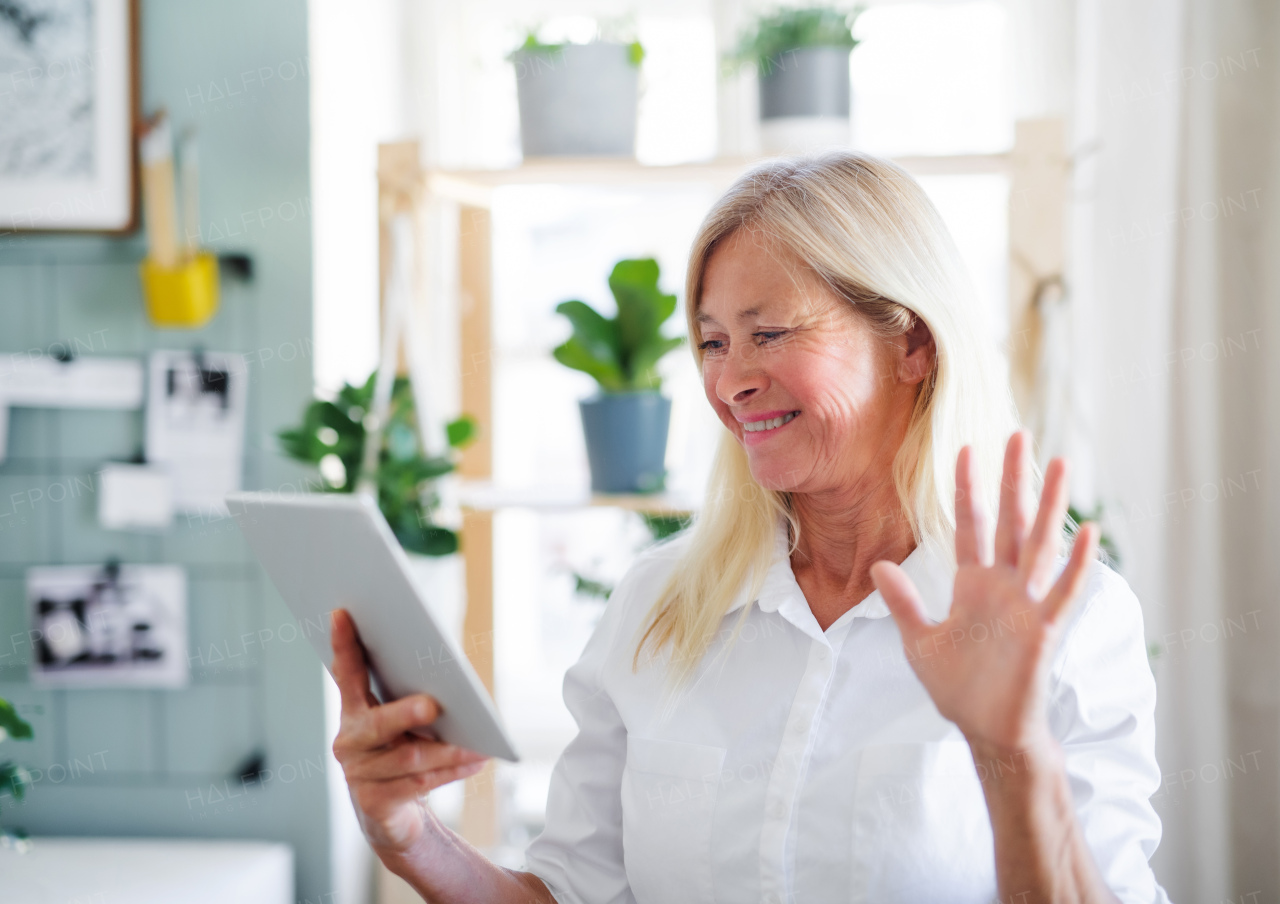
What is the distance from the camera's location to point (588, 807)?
3.73 ft

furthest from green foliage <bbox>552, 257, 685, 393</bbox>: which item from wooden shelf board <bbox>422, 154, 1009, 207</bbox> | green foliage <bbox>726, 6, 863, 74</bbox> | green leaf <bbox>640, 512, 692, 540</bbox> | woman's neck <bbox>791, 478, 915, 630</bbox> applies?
woman's neck <bbox>791, 478, 915, 630</bbox>

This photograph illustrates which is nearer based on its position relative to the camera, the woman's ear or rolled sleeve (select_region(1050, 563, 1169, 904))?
rolled sleeve (select_region(1050, 563, 1169, 904))

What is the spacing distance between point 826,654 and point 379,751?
1.50 feet

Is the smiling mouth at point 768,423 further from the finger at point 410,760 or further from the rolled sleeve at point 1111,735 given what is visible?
the finger at point 410,760

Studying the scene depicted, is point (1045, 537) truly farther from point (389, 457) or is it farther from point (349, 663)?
point (389, 457)

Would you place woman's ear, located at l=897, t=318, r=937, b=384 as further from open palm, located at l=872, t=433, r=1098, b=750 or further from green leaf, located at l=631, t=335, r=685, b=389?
green leaf, located at l=631, t=335, r=685, b=389

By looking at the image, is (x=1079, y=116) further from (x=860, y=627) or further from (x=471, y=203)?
(x=860, y=627)

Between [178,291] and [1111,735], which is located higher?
[178,291]

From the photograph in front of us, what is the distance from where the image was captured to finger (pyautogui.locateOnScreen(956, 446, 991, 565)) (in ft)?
2.60

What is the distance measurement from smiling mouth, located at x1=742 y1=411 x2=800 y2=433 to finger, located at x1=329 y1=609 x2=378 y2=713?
18.3 inches

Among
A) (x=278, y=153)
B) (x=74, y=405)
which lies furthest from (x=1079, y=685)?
(x=74, y=405)

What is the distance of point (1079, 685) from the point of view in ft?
3.00

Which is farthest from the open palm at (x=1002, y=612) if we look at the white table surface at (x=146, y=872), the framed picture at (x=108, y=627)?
the framed picture at (x=108, y=627)

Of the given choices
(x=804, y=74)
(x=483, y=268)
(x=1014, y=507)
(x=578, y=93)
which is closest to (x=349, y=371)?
(x=483, y=268)
